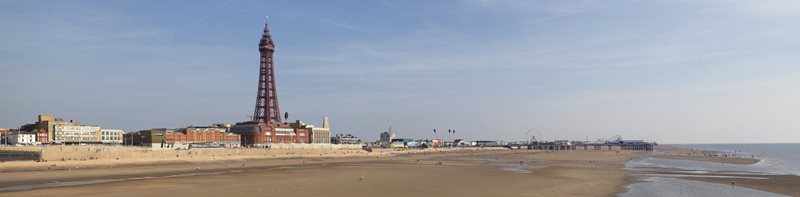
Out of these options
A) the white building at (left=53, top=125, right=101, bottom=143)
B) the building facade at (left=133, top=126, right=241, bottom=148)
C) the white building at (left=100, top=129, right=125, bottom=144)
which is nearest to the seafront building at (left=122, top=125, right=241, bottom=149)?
the building facade at (left=133, top=126, right=241, bottom=148)

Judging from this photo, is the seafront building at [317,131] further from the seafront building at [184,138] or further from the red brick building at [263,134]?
the seafront building at [184,138]

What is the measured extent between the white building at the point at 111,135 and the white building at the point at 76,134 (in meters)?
1.96

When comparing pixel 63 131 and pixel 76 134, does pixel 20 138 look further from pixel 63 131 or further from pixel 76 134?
pixel 76 134

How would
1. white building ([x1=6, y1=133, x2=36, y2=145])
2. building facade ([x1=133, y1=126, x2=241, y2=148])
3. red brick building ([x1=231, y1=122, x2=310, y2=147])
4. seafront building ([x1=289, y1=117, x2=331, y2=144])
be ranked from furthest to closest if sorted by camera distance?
seafront building ([x1=289, y1=117, x2=331, y2=144]), red brick building ([x1=231, y1=122, x2=310, y2=147]), building facade ([x1=133, y1=126, x2=241, y2=148]), white building ([x1=6, y1=133, x2=36, y2=145])

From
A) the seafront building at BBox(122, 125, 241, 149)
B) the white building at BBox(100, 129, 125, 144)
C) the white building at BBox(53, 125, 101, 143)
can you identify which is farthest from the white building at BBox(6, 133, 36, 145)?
the seafront building at BBox(122, 125, 241, 149)

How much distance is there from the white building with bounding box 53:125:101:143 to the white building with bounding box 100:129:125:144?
1.96 metres

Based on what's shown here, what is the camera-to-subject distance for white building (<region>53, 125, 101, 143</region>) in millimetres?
110000

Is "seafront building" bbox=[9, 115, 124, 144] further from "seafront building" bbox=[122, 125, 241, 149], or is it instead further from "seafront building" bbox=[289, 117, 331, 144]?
"seafront building" bbox=[289, 117, 331, 144]

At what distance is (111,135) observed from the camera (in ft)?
400

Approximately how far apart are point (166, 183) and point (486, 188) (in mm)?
18729

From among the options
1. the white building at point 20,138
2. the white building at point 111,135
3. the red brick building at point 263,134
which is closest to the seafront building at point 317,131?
the red brick building at point 263,134

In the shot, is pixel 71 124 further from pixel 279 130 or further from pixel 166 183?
pixel 166 183

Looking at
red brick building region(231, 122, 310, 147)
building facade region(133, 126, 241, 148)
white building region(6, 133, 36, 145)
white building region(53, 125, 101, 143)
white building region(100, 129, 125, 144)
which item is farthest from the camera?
red brick building region(231, 122, 310, 147)

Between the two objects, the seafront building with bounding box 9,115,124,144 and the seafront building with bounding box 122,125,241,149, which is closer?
the seafront building with bounding box 122,125,241,149
